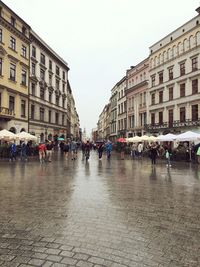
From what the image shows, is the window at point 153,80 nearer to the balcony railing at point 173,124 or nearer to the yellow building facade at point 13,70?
the balcony railing at point 173,124

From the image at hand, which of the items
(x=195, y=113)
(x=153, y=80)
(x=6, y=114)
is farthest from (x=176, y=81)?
(x=6, y=114)

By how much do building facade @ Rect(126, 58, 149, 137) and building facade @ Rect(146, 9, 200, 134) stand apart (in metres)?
2.47

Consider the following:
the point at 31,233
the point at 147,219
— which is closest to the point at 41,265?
the point at 31,233

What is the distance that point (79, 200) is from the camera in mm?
7809

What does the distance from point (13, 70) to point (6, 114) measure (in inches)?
274

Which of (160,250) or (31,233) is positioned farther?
(31,233)

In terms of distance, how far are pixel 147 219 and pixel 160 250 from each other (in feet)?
5.68

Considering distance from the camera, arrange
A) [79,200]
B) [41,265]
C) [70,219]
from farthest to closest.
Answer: [79,200], [70,219], [41,265]

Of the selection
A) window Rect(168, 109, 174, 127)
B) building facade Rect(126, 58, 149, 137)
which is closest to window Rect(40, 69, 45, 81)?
building facade Rect(126, 58, 149, 137)

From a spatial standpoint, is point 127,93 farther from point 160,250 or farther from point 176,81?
point 160,250

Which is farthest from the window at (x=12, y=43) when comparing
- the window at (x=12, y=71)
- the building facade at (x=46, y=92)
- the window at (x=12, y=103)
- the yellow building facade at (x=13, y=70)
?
the window at (x=12, y=103)

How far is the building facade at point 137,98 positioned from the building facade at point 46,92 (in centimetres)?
1431

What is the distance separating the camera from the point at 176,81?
42656mm

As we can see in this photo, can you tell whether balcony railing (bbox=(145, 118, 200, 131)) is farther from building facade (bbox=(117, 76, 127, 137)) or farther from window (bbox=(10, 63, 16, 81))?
window (bbox=(10, 63, 16, 81))
